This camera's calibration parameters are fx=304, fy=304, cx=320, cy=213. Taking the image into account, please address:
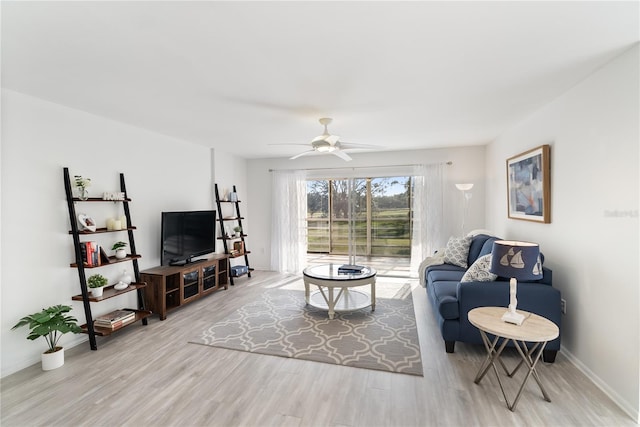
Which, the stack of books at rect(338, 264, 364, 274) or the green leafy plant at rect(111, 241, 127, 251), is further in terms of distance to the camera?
the stack of books at rect(338, 264, 364, 274)

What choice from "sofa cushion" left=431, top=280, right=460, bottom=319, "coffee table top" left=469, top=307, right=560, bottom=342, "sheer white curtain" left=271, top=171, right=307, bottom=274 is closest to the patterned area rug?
"sofa cushion" left=431, top=280, right=460, bottom=319

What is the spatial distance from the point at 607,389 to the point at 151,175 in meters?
5.18

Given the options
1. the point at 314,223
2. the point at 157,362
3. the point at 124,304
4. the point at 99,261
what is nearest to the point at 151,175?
the point at 99,261

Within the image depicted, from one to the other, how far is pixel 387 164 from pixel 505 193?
211cm

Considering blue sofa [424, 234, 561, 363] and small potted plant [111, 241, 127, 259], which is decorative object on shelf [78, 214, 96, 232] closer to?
small potted plant [111, 241, 127, 259]

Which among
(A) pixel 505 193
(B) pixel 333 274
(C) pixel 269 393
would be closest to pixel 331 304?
(B) pixel 333 274

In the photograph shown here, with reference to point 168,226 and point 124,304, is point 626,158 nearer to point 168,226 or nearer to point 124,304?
point 168,226

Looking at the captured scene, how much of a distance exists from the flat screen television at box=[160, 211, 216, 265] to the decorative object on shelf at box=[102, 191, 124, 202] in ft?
2.04

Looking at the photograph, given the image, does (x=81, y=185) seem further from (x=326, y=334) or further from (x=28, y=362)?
(x=326, y=334)

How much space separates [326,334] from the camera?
11.0 feet

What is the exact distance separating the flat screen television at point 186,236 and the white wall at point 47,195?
30 cm

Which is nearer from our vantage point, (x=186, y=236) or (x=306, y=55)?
(x=306, y=55)

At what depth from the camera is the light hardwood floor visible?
2033mm

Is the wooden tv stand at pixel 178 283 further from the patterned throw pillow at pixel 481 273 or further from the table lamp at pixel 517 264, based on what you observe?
the table lamp at pixel 517 264
